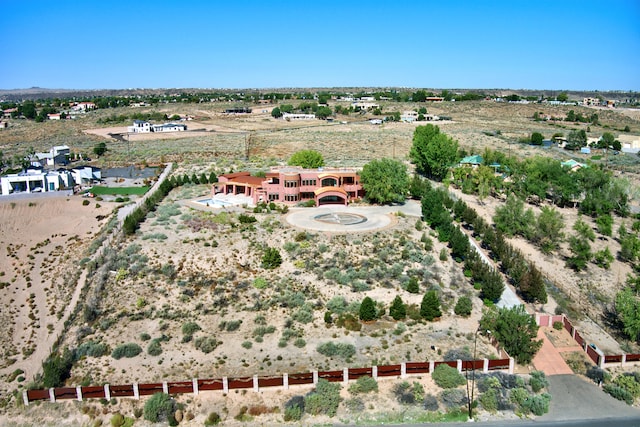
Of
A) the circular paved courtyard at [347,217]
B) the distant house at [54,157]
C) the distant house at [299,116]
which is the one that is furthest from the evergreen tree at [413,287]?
the distant house at [299,116]

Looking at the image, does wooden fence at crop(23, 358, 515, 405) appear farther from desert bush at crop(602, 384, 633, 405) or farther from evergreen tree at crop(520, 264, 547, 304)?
evergreen tree at crop(520, 264, 547, 304)

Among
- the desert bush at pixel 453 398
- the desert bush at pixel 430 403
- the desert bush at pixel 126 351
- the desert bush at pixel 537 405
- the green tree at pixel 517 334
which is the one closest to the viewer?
the desert bush at pixel 537 405

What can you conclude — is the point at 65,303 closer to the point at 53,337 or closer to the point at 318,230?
the point at 53,337

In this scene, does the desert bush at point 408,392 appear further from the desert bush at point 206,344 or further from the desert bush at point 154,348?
the desert bush at point 154,348

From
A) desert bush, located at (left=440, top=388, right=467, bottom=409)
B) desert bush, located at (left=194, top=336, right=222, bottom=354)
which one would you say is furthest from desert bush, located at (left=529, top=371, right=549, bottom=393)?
desert bush, located at (left=194, top=336, right=222, bottom=354)

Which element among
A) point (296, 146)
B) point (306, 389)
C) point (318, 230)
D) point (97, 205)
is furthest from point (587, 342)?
point (296, 146)

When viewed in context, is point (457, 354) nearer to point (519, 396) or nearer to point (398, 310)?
point (519, 396)
